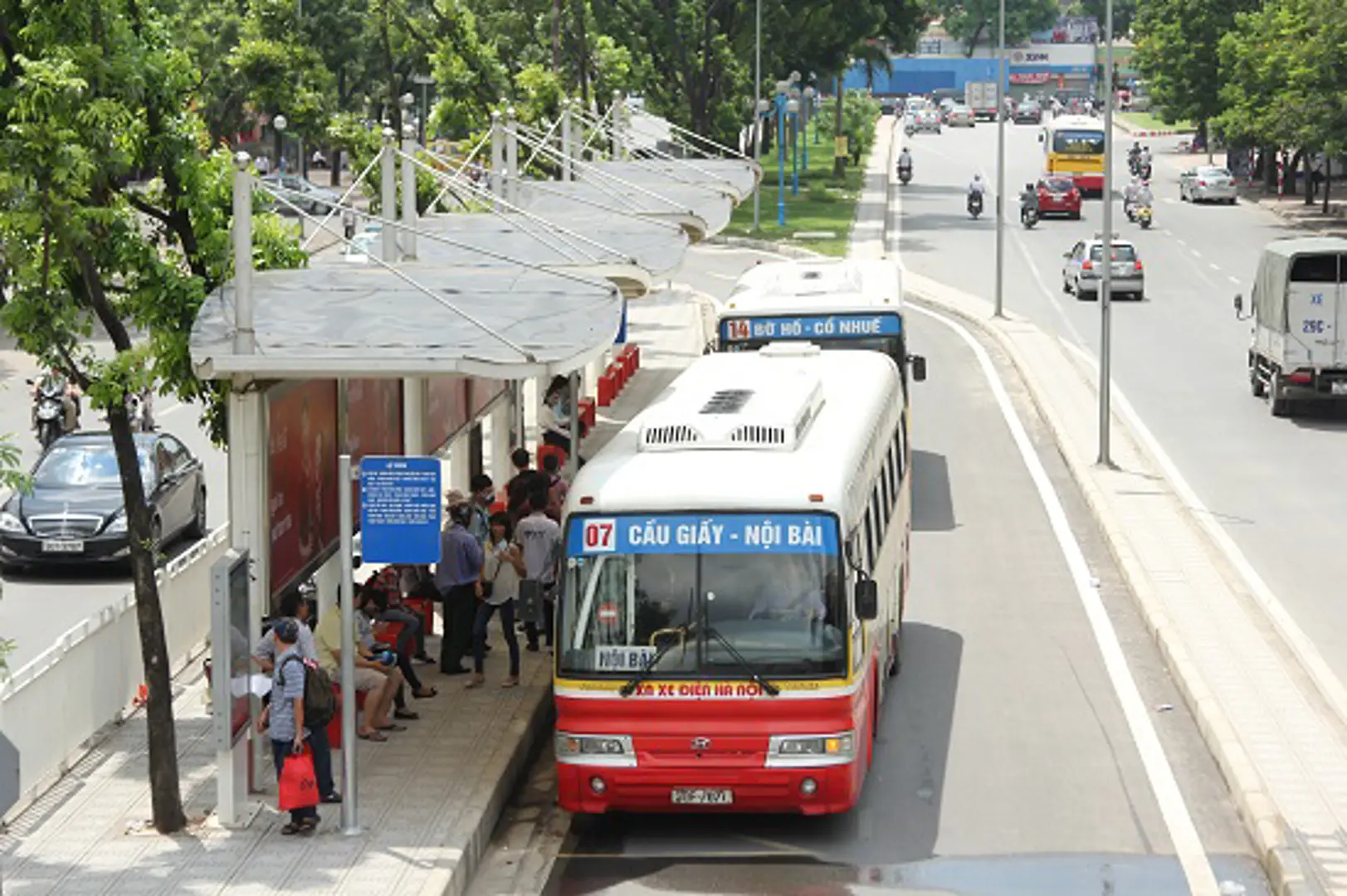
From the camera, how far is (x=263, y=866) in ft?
48.3

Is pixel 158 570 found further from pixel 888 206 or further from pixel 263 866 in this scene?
pixel 888 206

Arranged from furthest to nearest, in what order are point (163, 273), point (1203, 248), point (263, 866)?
point (1203, 248), point (163, 273), point (263, 866)

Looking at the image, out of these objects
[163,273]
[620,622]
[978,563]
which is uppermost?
[163,273]

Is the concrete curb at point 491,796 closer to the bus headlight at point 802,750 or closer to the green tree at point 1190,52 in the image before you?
the bus headlight at point 802,750

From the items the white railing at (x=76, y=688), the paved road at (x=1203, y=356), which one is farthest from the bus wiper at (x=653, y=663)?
the paved road at (x=1203, y=356)

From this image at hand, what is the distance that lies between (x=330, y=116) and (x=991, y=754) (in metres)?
25.8

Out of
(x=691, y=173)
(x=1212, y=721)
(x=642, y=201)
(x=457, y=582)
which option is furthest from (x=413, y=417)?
(x=691, y=173)

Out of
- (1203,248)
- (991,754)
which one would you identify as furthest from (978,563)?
(1203,248)

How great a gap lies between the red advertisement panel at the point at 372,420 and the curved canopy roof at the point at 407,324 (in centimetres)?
117

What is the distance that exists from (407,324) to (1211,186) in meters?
74.4

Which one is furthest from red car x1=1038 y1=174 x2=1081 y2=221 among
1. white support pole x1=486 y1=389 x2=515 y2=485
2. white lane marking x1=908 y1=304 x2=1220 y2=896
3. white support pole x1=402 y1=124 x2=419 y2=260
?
white support pole x1=402 y1=124 x2=419 y2=260

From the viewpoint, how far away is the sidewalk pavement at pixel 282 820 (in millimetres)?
14453

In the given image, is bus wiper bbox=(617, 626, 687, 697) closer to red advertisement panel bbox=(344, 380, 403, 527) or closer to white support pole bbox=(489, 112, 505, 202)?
red advertisement panel bbox=(344, 380, 403, 527)

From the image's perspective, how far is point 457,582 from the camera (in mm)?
19844
